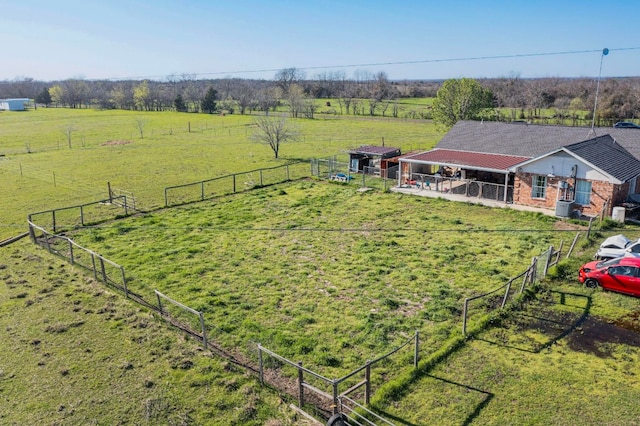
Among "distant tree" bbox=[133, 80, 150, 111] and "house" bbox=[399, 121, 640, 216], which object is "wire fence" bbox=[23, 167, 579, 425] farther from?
"distant tree" bbox=[133, 80, 150, 111]

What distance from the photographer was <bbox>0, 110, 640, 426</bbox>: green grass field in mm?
11648

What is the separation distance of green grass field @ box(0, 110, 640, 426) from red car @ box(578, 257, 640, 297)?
514 mm

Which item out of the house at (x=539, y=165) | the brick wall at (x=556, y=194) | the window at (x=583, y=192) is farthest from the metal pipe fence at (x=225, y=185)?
the window at (x=583, y=192)

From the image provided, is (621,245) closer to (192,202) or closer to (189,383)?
(189,383)

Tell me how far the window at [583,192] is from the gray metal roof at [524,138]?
193 inches

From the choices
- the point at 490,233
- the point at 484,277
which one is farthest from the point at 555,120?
the point at 484,277

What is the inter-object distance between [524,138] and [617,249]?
1622cm

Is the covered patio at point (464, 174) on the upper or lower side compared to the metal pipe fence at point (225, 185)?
upper

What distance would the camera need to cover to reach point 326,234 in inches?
961

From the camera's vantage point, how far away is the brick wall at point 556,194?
2597 cm

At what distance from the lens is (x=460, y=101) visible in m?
55.2

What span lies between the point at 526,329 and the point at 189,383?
32.2 feet

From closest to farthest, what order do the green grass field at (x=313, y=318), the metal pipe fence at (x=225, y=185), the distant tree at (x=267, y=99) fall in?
1. the green grass field at (x=313, y=318)
2. the metal pipe fence at (x=225, y=185)
3. the distant tree at (x=267, y=99)

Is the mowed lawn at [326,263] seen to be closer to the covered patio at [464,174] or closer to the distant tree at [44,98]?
the covered patio at [464,174]
